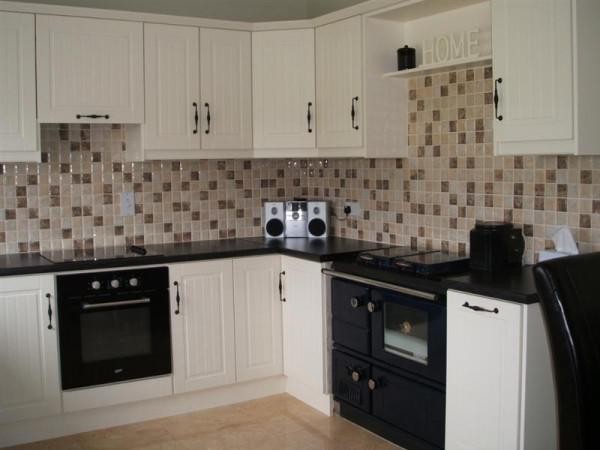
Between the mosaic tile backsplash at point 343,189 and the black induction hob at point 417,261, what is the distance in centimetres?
23

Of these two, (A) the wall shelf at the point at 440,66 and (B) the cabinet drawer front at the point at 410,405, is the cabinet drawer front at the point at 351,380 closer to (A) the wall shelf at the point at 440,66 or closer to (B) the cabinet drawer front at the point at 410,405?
(B) the cabinet drawer front at the point at 410,405

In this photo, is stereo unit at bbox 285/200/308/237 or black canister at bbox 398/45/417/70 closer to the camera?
black canister at bbox 398/45/417/70

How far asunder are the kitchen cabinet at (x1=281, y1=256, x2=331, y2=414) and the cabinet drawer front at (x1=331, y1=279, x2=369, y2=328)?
3.9 inches

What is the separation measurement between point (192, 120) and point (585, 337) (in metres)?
2.92

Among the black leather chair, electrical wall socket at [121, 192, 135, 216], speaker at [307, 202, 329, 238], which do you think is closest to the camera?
the black leather chair

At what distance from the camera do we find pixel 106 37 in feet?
12.9

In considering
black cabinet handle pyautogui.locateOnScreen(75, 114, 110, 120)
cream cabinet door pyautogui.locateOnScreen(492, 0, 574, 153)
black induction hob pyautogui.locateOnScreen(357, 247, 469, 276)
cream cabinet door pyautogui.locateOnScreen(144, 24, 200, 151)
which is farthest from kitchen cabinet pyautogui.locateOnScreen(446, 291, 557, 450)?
black cabinet handle pyautogui.locateOnScreen(75, 114, 110, 120)

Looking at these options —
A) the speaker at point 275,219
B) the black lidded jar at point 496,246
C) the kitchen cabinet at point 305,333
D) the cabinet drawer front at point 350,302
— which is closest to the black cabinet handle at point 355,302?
the cabinet drawer front at point 350,302

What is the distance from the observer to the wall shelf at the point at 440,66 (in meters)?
3.37

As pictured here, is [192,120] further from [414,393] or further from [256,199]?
[414,393]

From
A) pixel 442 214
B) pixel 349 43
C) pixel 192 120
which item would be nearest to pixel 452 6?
pixel 349 43

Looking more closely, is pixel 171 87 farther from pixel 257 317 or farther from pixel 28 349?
pixel 28 349

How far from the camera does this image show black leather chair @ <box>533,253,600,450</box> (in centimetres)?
164

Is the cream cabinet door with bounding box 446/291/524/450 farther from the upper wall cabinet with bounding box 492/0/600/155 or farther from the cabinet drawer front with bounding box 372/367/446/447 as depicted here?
the upper wall cabinet with bounding box 492/0/600/155
